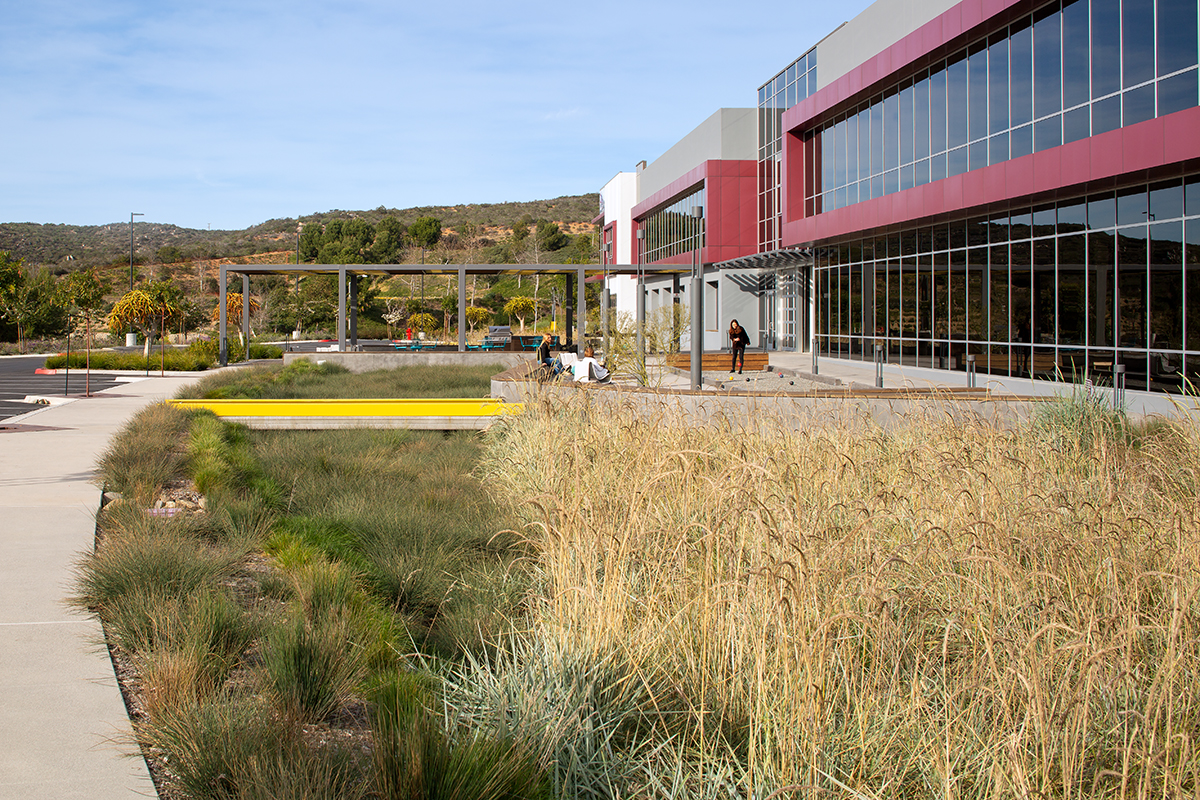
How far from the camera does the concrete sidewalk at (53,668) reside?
129 inches

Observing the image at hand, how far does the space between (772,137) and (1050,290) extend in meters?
20.9

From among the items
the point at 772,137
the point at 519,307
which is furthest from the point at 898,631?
the point at 519,307

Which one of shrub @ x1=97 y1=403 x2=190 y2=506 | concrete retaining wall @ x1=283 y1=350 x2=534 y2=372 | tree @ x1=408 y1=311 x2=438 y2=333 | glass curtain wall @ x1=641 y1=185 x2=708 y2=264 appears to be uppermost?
glass curtain wall @ x1=641 y1=185 x2=708 y2=264

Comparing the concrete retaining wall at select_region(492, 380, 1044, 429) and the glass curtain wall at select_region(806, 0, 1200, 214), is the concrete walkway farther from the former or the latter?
the glass curtain wall at select_region(806, 0, 1200, 214)

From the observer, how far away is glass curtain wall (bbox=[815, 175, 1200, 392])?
612 inches

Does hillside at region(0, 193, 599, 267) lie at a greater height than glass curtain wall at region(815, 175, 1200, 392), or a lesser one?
greater

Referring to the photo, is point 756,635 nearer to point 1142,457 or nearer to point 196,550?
point 196,550

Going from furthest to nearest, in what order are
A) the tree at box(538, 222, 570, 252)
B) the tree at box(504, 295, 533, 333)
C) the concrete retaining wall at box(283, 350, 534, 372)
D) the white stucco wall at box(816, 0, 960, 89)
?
1. the tree at box(538, 222, 570, 252)
2. the tree at box(504, 295, 533, 333)
3. the concrete retaining wall at box(283, 350, 534, 372)
4. the white stucco wall at box(816, 0, 960, 89)

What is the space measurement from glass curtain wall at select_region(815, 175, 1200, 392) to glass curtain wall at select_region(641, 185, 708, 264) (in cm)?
1688

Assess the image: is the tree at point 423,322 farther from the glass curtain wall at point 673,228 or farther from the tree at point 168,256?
the tree at point 168,256

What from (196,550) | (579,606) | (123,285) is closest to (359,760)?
(579,606)

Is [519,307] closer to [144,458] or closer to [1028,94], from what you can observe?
[1028,94]

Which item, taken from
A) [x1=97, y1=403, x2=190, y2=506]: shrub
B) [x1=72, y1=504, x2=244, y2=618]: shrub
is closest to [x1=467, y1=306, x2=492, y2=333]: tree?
[x1=97, y1=403, x2=190, y2=506]: shrub

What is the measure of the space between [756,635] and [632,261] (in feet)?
185
